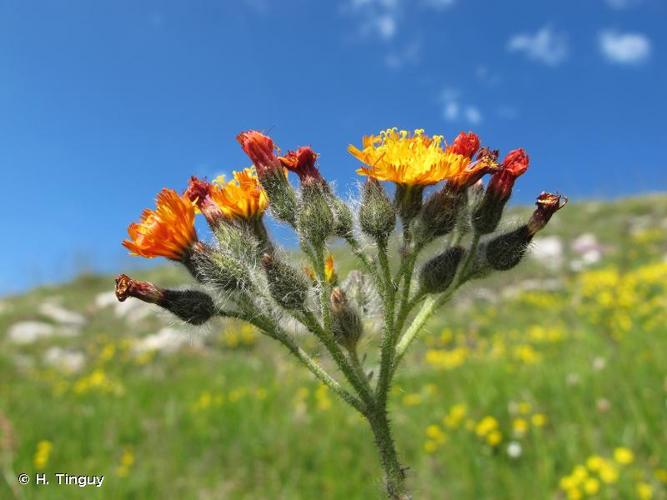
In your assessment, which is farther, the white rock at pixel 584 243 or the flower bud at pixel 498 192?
the white rock at pixel 584 243

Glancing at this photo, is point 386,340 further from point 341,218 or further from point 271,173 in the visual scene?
point 271,173

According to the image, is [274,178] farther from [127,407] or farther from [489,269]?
[127,407]

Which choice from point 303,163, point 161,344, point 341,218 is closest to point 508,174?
point 341,218

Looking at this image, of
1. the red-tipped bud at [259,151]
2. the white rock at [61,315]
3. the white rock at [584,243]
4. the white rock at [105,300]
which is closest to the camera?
the red-tipped bud at [259,151]

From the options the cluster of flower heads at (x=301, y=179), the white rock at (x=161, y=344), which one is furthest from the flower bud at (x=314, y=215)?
the white rock at (x=161, y=344)

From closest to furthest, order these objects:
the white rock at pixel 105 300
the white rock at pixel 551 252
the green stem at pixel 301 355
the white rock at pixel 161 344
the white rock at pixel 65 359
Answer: the green stem at pixel 301 355
the white rock at pixel 65 359
the white rock at pixel 161 344
the white rock at pixel 551 252
the white rock at pixel 105 300

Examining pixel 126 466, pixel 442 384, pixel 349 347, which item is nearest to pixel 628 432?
pixel 442 384

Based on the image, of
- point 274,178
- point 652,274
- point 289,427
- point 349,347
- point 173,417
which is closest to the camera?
point 349,347

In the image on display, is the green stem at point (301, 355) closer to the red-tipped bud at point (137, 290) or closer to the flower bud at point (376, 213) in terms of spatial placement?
the red-tipped bud at point (137, 290)

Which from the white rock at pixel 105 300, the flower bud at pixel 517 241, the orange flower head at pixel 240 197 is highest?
the white rock at pixel 105 300
